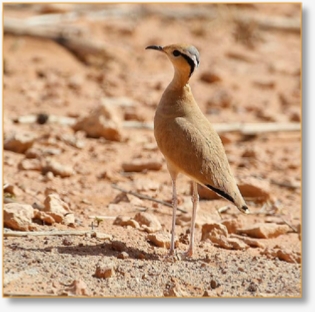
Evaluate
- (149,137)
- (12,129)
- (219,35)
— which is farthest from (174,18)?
(12,129)

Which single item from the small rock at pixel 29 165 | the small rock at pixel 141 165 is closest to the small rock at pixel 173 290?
the small rock at pixel 29 165

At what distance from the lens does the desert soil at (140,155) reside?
13.6 feet

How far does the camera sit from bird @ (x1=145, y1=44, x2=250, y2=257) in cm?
425

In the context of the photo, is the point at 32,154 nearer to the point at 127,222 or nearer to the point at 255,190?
the point at 127,222

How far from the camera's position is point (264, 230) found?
530 cm

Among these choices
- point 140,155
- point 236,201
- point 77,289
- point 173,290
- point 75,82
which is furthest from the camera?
point 75,82

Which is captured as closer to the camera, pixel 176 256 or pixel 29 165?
pixel 176 256

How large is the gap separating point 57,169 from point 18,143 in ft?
1.94

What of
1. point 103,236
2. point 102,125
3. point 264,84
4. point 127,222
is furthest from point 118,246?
point 264,84

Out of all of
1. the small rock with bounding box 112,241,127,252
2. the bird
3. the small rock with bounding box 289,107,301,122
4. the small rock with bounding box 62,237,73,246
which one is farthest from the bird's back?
the small rock with bounding box 289,107,301,122

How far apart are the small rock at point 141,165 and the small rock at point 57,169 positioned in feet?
1.90

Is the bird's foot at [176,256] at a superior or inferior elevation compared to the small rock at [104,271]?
superior

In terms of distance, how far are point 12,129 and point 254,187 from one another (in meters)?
2.44

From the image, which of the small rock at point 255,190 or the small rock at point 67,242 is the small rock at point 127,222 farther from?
the small rock at point 255,190
